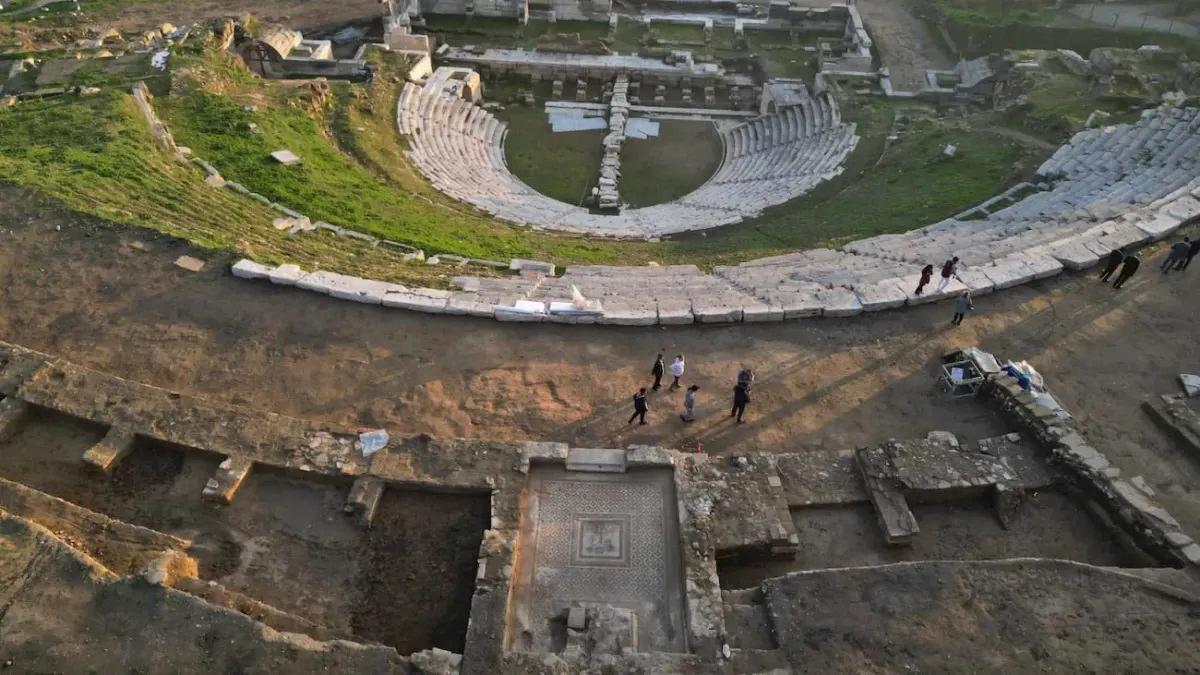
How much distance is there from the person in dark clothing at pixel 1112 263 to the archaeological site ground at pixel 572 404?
0.22m

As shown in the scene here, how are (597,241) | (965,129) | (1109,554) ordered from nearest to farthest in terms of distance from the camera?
(1109,554), (597,241), (965,129)

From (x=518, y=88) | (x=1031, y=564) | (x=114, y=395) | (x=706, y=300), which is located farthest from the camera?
Answer: (x=518, y=88)

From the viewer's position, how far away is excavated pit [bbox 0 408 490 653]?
10.5m

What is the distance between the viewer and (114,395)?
40.8 feet

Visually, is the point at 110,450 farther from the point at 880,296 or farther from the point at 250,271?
the point at 880,296

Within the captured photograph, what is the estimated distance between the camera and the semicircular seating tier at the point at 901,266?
15.2 m

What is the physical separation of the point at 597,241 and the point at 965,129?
51.0 feet

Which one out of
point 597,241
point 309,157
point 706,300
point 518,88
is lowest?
point 706,300

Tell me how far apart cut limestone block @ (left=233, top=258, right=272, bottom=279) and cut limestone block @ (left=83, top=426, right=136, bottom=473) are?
14.3ft

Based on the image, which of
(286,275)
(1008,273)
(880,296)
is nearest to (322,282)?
(286,275)

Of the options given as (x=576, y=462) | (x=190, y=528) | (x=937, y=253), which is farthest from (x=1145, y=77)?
(x=190, y=528)

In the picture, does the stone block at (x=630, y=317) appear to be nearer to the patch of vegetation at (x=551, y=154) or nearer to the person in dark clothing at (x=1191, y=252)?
the person in dark clothing at (x=1191, y=252)

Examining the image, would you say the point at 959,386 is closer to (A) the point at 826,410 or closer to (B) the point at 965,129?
(A) the point at 826,410

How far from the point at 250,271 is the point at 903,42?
34111 mm
